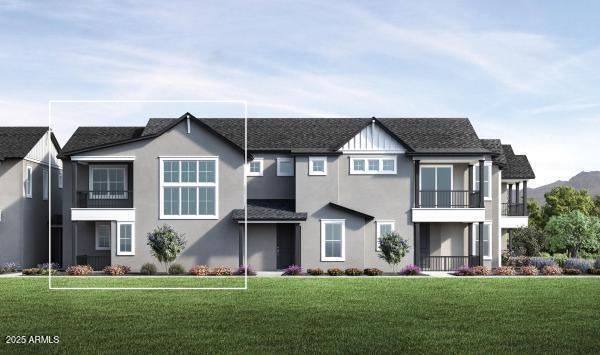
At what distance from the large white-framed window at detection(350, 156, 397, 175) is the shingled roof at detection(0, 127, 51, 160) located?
16.7m

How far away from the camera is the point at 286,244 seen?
128 feet

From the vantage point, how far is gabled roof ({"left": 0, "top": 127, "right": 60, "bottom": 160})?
39438 millimetres

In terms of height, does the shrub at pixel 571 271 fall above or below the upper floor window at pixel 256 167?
below

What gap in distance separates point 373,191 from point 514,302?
16.1 m

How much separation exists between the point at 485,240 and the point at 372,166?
7414 mm

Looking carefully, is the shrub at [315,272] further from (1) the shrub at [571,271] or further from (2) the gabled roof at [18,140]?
(2) the gabled roof at [18,140]

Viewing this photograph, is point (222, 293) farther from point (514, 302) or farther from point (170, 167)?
point (170, 167)

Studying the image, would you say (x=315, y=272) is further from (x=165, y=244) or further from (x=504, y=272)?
(x=504, y=272)

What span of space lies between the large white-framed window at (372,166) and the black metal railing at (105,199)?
11.1 meters

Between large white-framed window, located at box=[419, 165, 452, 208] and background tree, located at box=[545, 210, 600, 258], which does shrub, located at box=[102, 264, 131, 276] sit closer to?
large white-framed window, located at box=[419, 165, 452, 208]

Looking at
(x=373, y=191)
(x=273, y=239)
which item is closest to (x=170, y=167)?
(x=273, y=239)

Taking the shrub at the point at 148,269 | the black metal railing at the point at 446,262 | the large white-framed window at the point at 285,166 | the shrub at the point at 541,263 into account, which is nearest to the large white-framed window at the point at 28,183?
the shrub at the point at 148,269

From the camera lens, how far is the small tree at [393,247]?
118 feet

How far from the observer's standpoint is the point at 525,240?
4903 centimetres
